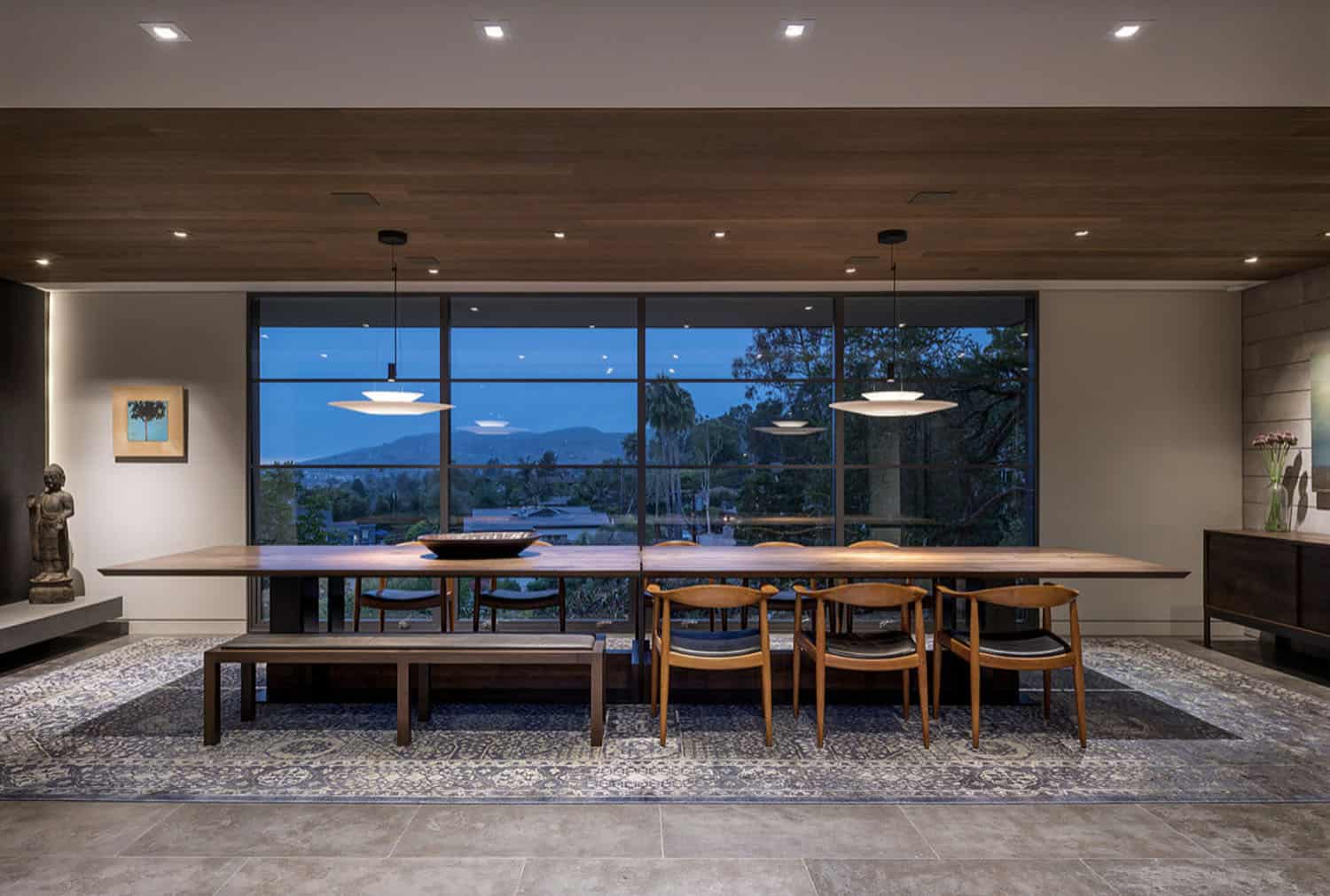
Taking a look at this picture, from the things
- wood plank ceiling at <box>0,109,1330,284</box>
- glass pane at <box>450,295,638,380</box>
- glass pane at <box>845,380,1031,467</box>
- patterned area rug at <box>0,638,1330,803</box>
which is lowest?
patterned area rug at <box>0,638,1330,803</box>

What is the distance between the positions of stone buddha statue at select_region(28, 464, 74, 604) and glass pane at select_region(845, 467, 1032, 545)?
6.18 meters

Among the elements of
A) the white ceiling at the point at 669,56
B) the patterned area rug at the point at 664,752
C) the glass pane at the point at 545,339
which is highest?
the white ceiling at the point at 669,56

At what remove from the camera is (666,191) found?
4027 millimetres

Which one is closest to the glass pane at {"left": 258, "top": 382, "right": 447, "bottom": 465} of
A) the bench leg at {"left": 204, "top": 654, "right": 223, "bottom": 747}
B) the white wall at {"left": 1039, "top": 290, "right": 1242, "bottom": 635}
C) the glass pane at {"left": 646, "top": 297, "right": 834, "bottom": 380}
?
the glass pane at {"left": 646, "top": 297, "right": 834, "bottom": 380}

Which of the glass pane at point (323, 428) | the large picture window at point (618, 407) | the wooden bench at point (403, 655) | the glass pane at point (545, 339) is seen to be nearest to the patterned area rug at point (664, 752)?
the wooden bench at point (403, 655)

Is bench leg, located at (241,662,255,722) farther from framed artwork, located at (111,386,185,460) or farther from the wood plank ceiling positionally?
framed artwork, located at (111,386,185,460)

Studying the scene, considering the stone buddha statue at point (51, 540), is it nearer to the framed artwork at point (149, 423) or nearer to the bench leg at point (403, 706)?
the framed artwork at point (149, 423)

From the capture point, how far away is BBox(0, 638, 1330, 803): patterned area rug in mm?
3264

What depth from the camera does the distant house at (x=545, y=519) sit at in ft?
21.3

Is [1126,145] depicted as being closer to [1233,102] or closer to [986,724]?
[1233,102]

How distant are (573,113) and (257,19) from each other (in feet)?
3.96

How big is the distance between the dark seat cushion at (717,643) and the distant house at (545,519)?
254 cm

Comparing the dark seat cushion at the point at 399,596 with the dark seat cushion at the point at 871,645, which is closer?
the dark seat cushion at the point at 871,645

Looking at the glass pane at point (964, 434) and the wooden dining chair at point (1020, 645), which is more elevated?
the glass pane at point (964, 434)
